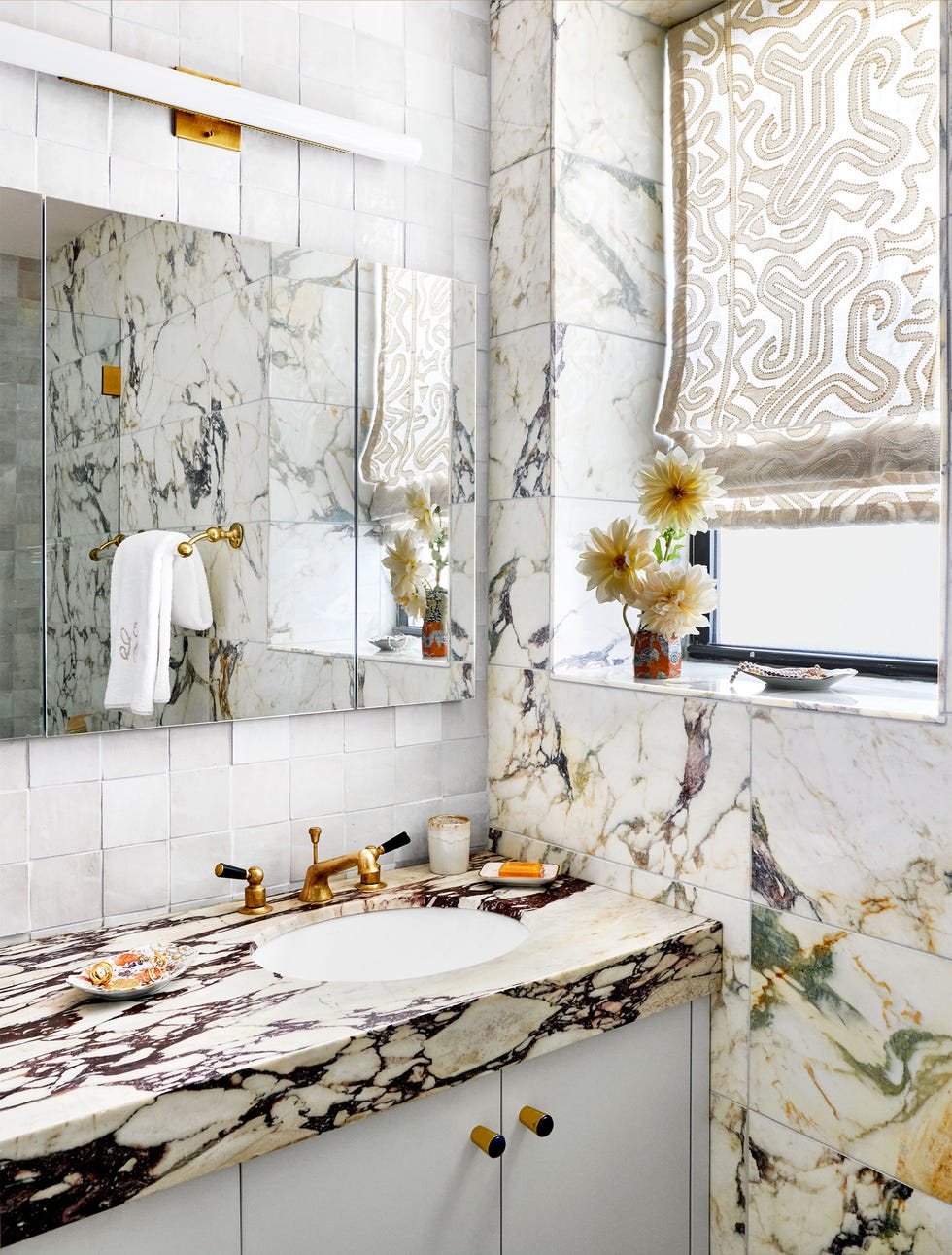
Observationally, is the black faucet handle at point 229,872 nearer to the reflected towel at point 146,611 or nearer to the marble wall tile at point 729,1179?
the reflected towel at point 146,611

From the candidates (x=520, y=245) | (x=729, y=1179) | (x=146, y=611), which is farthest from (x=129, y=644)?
(x=729, y=1179)

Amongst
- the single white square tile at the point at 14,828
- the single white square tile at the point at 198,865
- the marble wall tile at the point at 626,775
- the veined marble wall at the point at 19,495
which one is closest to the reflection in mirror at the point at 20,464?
the veined marble wall at the point at 19,495

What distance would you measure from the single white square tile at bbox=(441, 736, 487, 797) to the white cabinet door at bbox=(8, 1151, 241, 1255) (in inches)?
36.5

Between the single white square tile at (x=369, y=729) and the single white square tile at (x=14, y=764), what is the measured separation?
0.55m

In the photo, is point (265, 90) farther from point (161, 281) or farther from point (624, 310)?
point (624, 310)

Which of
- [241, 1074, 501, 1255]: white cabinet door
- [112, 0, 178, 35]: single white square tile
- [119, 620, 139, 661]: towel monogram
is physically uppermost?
[112, 0, 178, 35]: single white square tile

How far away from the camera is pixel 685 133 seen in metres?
1.96

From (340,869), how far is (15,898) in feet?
1.64

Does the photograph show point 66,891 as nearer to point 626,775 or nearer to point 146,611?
point 146,611

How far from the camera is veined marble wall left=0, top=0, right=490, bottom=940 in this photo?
1465mm

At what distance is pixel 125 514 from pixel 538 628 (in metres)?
0.76

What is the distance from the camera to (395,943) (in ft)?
5.36

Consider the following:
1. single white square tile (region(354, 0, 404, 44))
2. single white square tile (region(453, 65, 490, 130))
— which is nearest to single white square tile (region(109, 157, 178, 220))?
single white square tile (region(354, 0, 404, 44))

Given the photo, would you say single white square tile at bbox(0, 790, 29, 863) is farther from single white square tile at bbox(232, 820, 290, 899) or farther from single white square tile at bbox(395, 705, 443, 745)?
single white square tile at bbox(395, 705, 443, 745)
